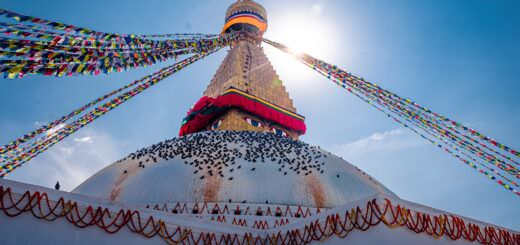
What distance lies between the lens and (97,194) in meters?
10.3

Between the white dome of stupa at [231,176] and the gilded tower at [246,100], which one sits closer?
the white dome of stupa at [231,176]

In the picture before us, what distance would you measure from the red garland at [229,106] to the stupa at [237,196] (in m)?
0.05

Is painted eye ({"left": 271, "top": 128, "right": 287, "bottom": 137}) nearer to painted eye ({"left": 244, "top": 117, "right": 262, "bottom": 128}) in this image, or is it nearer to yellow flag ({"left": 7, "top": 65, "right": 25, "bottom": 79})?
painted eye ({"left": 244, "top": 117, "right": 262, "bottom": 128})

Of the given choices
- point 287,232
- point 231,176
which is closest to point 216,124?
point 231,176

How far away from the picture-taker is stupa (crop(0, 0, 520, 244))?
18.1 feet

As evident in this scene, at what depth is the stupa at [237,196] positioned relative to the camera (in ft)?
18.1

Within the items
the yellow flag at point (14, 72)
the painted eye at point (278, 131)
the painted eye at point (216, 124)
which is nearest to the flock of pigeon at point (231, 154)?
the painted eye at point (216, 124)

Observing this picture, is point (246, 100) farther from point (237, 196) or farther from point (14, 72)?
point (14, 72)

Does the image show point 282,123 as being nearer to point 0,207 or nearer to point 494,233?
point 494,233

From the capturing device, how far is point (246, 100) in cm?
1458

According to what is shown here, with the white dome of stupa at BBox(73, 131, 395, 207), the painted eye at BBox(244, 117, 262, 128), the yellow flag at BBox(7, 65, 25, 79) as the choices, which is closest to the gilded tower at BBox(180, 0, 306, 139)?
the painted eye at BBox(244, 117, 262, 128)

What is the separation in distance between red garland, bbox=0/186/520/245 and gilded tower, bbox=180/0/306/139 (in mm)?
7773

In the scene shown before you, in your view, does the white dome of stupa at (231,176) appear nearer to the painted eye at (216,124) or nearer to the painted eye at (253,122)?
the painted eye at (253,122)

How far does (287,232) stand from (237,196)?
8.31ft
